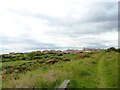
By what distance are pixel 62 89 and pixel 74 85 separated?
3184mm

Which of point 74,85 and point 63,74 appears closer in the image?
point 74,85

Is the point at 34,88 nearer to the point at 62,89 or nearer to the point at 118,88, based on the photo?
the point at 62,89

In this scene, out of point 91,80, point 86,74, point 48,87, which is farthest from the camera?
point 86,74

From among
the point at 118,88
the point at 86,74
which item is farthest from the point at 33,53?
the point at 118,88

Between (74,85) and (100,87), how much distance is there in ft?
5.10

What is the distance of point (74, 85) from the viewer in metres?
15.2

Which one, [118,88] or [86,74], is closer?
[118,88]

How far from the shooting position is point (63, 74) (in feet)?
57.0

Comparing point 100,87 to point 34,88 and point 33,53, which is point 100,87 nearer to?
point 34,88

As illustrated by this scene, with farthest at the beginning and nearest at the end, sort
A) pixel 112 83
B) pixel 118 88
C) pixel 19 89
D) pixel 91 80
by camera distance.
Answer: pixel 91 80 < pixel 112 83 < pixel 118 88 < pixel 19 89

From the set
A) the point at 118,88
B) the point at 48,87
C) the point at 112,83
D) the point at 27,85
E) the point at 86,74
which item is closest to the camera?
the point at 27,85

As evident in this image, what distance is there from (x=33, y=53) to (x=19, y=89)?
8642 cm

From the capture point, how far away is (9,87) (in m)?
11.6

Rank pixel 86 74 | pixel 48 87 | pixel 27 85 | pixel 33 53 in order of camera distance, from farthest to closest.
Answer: pixel 33 53 → pixel 86 74 → pixel 48 87 → pixel 27 85
